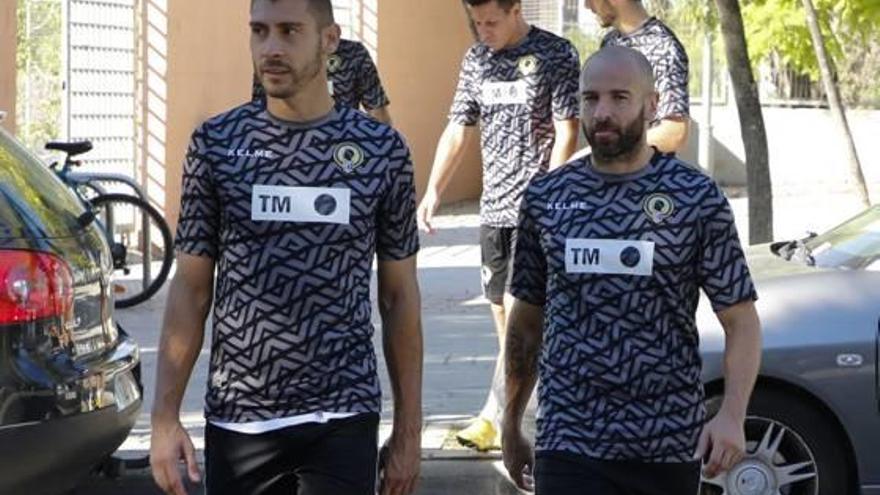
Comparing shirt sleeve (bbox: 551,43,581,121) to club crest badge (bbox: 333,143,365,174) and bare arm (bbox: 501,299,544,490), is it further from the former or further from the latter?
club crest badge (bbox: 333,143,365,174)

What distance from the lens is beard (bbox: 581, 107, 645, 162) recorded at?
459 centimetres

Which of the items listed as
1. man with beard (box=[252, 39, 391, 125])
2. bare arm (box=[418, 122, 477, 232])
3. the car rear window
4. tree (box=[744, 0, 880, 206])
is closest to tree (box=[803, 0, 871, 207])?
tree (box=[744, 0, 880, 206])

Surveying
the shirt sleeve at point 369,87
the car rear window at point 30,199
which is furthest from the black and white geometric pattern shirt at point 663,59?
the car rear window at point 30,199

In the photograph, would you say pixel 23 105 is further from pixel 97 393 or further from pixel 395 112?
pixel 97 393

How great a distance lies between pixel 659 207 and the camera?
179 inches

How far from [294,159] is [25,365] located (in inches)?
56.1

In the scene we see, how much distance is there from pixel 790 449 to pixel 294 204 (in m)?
3.41

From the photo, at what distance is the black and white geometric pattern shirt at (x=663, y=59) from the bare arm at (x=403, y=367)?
291 cm

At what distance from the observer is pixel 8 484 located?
5238mm

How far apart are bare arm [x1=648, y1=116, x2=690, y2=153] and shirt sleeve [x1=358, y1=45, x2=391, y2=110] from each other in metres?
1.95

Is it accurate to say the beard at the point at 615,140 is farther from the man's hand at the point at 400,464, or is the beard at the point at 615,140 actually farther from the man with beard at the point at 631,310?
the man's hand at the point at 400,464

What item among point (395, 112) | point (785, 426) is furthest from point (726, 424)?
point (395, 112)

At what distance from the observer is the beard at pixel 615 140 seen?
459cm

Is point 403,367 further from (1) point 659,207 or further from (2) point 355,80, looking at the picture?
(2) point 355,80
